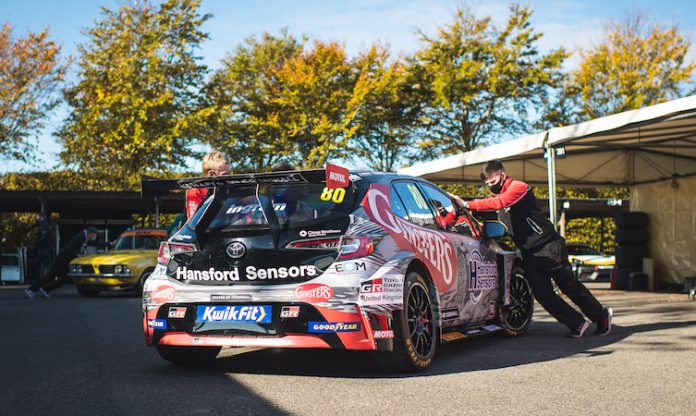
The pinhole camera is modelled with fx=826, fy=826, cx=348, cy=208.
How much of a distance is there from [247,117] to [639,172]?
20.5 m

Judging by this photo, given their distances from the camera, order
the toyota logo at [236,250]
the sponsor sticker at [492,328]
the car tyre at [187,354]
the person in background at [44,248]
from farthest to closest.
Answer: the person in background at [44,248] < the sponsor sticker at [492,328] < the car tyre at [187,354] < the toyota logo at [236,250]

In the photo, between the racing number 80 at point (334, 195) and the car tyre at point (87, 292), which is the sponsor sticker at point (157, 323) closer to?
the racing number 80 at point (334, 195)

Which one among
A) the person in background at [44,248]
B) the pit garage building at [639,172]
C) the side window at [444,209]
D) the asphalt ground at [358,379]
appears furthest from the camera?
the person in background at [44,248]

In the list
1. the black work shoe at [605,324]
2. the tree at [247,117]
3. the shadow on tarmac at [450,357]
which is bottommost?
the shadow on tarmac at [450,357]

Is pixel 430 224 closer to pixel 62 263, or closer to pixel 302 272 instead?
pixel 302 272

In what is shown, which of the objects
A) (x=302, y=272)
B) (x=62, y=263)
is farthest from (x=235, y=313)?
(x=62, y=263)

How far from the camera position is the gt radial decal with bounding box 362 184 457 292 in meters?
5.98

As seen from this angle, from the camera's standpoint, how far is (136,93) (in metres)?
32.0

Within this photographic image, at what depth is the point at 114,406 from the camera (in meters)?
4.84

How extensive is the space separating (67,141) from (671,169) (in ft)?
79.1

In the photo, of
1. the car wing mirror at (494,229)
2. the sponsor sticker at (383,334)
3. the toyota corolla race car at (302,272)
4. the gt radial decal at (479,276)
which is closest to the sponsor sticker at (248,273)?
the toyota corolla race car at (302,272)

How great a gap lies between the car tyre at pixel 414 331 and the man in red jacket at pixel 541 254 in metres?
2.25

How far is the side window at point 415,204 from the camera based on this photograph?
6.61m

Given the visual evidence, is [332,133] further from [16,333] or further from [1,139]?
[16,333]
